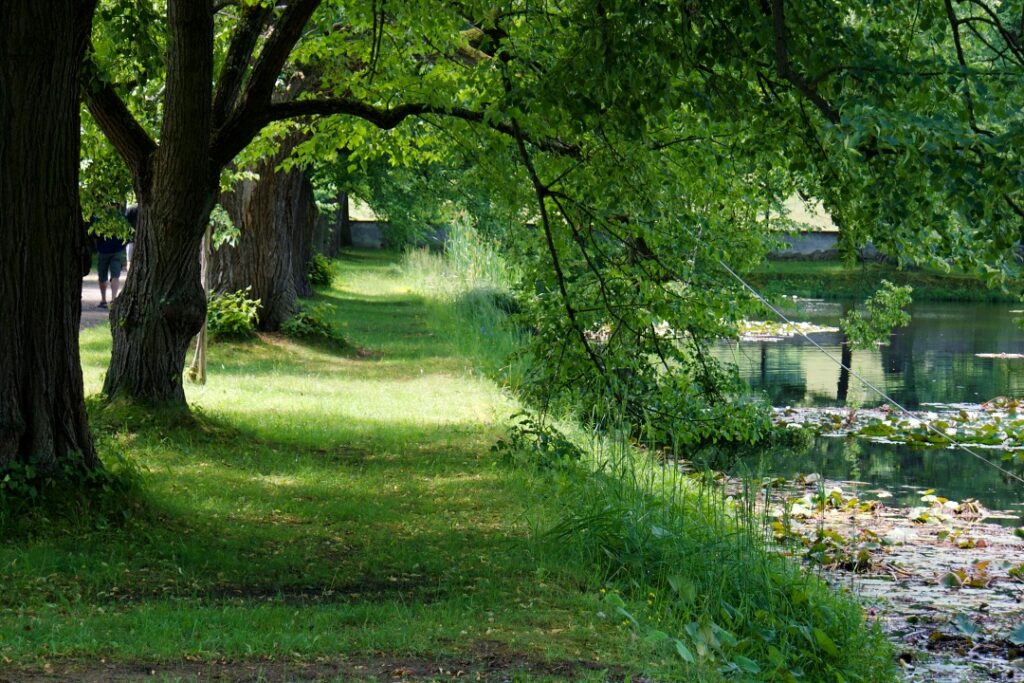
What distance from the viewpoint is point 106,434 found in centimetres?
1028

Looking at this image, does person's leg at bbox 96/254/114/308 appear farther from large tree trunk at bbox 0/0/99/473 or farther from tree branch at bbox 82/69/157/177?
large tree trunk at bbox 0/0/99/473

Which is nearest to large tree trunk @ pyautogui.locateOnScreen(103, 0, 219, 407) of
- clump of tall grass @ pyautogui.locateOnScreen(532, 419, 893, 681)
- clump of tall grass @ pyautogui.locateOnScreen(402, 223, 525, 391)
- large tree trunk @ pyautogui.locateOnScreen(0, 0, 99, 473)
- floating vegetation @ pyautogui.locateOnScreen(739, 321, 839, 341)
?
large tree trunk @ pyautogui.locateOnScreen(0, 0, 99, 473)

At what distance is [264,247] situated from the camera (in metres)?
18.7

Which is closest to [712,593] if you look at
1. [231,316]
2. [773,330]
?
[231,316]

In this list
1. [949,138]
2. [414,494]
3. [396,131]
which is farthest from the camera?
[396,131]

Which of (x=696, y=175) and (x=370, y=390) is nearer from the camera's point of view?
(x=696, y=175)

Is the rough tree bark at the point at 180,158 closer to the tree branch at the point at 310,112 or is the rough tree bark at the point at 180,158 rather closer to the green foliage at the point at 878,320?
the tree branch at the point at 310,112

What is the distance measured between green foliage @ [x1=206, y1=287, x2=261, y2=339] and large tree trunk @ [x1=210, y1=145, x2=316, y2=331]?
0.49 meters

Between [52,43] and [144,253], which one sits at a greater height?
[52,43]

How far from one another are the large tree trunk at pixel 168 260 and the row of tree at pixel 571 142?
0.02m

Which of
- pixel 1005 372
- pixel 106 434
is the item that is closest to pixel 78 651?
pixel 106 434

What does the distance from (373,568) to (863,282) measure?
38548 mm

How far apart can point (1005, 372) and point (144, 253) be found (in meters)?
16.3

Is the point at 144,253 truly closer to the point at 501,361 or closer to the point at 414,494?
the point at 414,494
